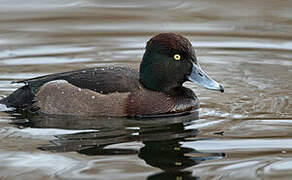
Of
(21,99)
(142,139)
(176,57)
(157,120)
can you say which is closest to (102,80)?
(157,120)

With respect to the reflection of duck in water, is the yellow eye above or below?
above

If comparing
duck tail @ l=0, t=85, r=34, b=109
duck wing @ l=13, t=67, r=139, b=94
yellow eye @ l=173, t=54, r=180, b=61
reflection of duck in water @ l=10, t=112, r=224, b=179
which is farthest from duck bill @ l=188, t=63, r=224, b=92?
duck tail @ l=0, t=85, r=34, b=109

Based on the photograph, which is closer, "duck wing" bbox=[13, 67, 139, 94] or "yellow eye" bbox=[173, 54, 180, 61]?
"duck wing" bbox=[13, 67, 139, 94]

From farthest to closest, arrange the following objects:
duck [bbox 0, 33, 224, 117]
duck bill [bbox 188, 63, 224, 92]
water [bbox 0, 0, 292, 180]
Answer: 1. duck bill [bbox 188, 63, 224, 92]
2. duck [bbox 0, 33, 224, 117]
3. water [bbox 0, 0, 292, 180]

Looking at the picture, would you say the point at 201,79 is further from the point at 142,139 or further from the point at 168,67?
the point at 142,139

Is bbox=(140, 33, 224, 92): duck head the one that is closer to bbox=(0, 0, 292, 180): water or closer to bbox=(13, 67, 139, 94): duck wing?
bbox=(13, 67, 139, 94): duck wing

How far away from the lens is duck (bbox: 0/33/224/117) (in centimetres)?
773

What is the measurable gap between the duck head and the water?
0.40 metres

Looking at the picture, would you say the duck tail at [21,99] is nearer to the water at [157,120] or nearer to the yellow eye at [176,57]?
the water at [157,120]

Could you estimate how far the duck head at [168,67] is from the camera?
784 cm

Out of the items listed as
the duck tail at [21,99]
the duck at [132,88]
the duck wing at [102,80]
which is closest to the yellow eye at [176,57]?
the duck at [132,88]

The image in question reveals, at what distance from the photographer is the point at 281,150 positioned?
6367 millimetres

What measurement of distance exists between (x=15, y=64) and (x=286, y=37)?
4.12 meters

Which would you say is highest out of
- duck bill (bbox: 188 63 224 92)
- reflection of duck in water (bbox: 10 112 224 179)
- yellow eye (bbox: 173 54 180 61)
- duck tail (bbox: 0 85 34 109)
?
yellow eye (bbox: 173 54 180 61)
